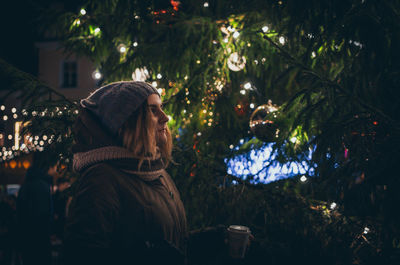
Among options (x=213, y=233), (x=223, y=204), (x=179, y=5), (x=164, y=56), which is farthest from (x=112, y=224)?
(x=179, y=5)

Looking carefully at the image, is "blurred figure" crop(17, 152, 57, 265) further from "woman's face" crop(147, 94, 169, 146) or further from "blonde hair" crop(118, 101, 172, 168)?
"blonde hair" crop(118, 101, 172, 168)

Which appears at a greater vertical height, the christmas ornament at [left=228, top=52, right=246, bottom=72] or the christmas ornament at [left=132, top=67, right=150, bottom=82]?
the christmas ornament at [left=228, top=52, right=246, bottom=72]

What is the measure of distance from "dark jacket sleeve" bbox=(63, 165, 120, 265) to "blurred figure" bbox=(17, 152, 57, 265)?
13.6 ft

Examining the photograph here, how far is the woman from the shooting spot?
59.7 inches

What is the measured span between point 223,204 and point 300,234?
82 cm

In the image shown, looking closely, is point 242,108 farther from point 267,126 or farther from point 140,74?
point 140,74

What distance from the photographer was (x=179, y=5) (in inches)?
149

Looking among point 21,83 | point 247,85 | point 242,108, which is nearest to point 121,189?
point 21,83

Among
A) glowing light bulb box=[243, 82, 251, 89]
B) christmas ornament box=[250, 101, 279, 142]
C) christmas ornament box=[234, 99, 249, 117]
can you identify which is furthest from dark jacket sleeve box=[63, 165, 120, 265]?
christmas ornament box=[234, 99, 249, 117]

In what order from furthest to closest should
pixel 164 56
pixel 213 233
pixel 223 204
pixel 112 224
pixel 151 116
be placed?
pixel 164 56 → pixel 223 204 → pixel 213 233 → pixel 151 116 → pixel 112 224

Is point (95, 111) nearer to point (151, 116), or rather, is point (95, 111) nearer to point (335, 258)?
point (151, 116)

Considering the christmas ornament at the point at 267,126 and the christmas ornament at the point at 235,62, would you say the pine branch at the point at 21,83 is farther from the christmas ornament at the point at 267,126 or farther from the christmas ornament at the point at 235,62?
the christmas ornament at the point at 267,126

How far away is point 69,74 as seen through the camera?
63.3ft

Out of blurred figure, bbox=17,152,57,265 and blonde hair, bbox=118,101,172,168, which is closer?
blonde hair, bbox=118,101,172,168
